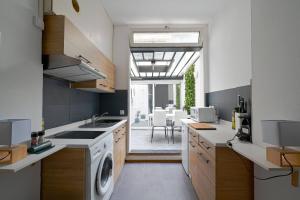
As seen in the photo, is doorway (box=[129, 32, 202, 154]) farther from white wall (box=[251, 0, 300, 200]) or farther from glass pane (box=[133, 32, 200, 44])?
white wall (box=[251, 0, 300, 200])

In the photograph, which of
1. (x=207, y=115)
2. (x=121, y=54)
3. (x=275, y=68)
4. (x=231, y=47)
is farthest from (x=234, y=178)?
(x=121, y=54)

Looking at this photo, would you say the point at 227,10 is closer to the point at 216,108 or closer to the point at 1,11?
the point at 216,108

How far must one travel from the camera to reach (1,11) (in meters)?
1.19

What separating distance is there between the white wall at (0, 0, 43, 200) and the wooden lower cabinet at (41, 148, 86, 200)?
0.46 feet

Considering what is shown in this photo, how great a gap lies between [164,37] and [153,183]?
9.48 ft

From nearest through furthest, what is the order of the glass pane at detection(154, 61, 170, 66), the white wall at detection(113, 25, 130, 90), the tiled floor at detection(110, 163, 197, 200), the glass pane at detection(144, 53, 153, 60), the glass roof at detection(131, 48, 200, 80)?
the tiled floor at detection(110, 163, 197, 200)
the white wall at detection(113, 25, 130, 90)
the glass roof at detection(131, 48, 200, 80)
the glass pane at detection(144, 53, 153, 60)
the glass pane at detection(154, 61, 170, 66)

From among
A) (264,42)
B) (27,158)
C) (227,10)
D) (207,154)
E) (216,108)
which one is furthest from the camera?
(216,108)

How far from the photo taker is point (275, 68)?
1.30 metres

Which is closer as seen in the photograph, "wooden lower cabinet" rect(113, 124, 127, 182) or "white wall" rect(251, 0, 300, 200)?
"white wall" rect(251, 0, 300, 200)

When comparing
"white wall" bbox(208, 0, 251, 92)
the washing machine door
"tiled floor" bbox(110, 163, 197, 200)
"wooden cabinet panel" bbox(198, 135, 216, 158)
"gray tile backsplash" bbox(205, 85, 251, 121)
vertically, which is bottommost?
"tiled floor" bbox(110, 163, 197, 200)

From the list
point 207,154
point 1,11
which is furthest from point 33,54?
point 207,154

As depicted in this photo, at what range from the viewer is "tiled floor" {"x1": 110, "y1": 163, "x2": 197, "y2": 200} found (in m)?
2.32

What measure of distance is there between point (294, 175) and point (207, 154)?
0.80 meters

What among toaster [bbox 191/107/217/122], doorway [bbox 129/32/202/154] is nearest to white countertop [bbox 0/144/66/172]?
toaster [bbox 191/107/217/122]
